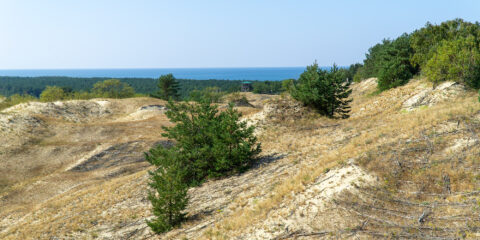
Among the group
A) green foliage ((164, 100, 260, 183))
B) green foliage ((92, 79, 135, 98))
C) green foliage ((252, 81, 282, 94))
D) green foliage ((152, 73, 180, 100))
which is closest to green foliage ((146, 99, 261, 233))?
green foliage ((164, 100, 260, 183))

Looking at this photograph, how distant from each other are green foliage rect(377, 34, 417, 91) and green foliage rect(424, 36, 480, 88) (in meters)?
13.6

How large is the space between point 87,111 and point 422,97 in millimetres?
62463

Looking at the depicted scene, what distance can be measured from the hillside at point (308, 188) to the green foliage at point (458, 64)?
1.77m

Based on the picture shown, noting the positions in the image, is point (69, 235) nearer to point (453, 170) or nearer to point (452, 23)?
point (453, 170)

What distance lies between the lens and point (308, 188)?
40.6ft

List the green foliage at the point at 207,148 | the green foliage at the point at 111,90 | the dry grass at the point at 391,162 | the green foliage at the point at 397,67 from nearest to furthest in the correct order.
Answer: the dry grass at the point at 391,162
the green foliage at the point at 207,148
the green foliage at the point at 397,67
the green foliage at the point at 111,90

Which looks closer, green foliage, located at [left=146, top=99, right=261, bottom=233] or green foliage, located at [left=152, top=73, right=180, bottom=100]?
green foliage, located at [left=146, top=99, right=261, bottom=233]

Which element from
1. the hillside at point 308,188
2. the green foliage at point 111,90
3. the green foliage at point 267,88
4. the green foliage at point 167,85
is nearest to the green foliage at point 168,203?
the hillside at point 308,188

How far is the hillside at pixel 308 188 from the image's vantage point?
9766 millimetres

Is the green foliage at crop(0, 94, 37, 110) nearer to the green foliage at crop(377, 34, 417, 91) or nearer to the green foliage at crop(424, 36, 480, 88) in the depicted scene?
the green foliage at crop(377, 34, 417, 91)

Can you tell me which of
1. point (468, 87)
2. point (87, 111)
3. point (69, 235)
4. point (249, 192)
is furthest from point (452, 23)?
point (87, 111)

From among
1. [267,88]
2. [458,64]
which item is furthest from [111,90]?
[458,64]

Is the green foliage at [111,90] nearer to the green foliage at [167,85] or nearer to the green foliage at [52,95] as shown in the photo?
the green foliage at [52,95]

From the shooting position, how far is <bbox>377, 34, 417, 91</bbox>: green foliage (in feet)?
166
